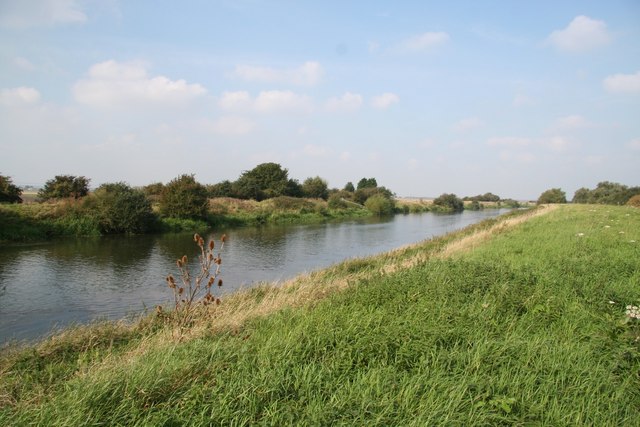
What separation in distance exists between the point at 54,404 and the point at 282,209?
39.9 metres

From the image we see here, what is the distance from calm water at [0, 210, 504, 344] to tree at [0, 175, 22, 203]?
9.85 meters

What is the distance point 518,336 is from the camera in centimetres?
453

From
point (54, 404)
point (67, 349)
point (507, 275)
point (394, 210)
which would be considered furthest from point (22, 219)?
point (394, 210)

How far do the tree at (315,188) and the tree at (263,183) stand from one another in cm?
678

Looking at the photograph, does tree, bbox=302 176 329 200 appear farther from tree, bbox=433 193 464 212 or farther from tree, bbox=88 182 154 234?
tree, bbox=88 182 154 234

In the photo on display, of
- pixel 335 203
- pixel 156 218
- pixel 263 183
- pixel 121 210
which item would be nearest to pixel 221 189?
pixel 263 183

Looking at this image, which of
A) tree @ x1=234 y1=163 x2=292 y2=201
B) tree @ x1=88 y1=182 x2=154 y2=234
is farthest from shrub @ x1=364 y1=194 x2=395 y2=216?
tree @ x1=88 y1=182 x2=154 y2=234

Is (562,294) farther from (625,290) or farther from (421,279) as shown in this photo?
(421,279)

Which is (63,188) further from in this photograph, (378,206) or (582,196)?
(582,196)

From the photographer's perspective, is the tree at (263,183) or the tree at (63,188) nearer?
the tree at (63,188)

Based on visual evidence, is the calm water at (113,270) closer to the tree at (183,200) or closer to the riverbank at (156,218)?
the riverbank at (156,218)

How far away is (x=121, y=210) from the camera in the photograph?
24.5 m

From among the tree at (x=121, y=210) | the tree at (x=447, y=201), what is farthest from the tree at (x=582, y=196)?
the tree at (x=121, y=210)

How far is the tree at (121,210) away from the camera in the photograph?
24.3 m
